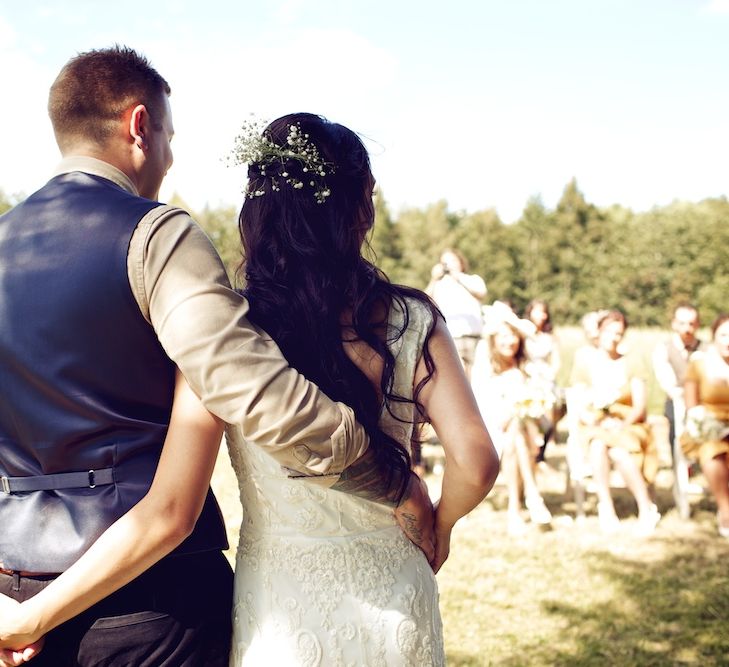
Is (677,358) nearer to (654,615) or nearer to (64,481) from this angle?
(654,615)

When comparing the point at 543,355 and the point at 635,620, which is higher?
the point at 543,355

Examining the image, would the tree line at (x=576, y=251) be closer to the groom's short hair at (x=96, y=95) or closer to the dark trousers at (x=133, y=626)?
the groom's short hair at (x=96, y=95)

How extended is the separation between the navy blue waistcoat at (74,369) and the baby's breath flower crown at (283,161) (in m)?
0.36

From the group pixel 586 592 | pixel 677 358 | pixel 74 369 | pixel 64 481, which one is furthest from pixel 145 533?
pixel 677 358

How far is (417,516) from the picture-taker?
200 cm

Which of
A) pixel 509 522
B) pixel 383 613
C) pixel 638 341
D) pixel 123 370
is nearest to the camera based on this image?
pixel 123 370

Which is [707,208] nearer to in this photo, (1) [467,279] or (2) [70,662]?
(1) [467,279]

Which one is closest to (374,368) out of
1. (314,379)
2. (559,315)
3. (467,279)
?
(314,379)

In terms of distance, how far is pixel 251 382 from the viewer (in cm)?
152

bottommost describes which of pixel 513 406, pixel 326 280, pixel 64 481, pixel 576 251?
pixel 513 406

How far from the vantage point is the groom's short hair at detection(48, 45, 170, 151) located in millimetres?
1853

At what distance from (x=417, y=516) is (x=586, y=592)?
161 inches

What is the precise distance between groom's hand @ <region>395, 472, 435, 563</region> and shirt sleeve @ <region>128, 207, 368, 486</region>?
34 cm

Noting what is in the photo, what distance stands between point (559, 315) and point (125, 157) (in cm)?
3670
